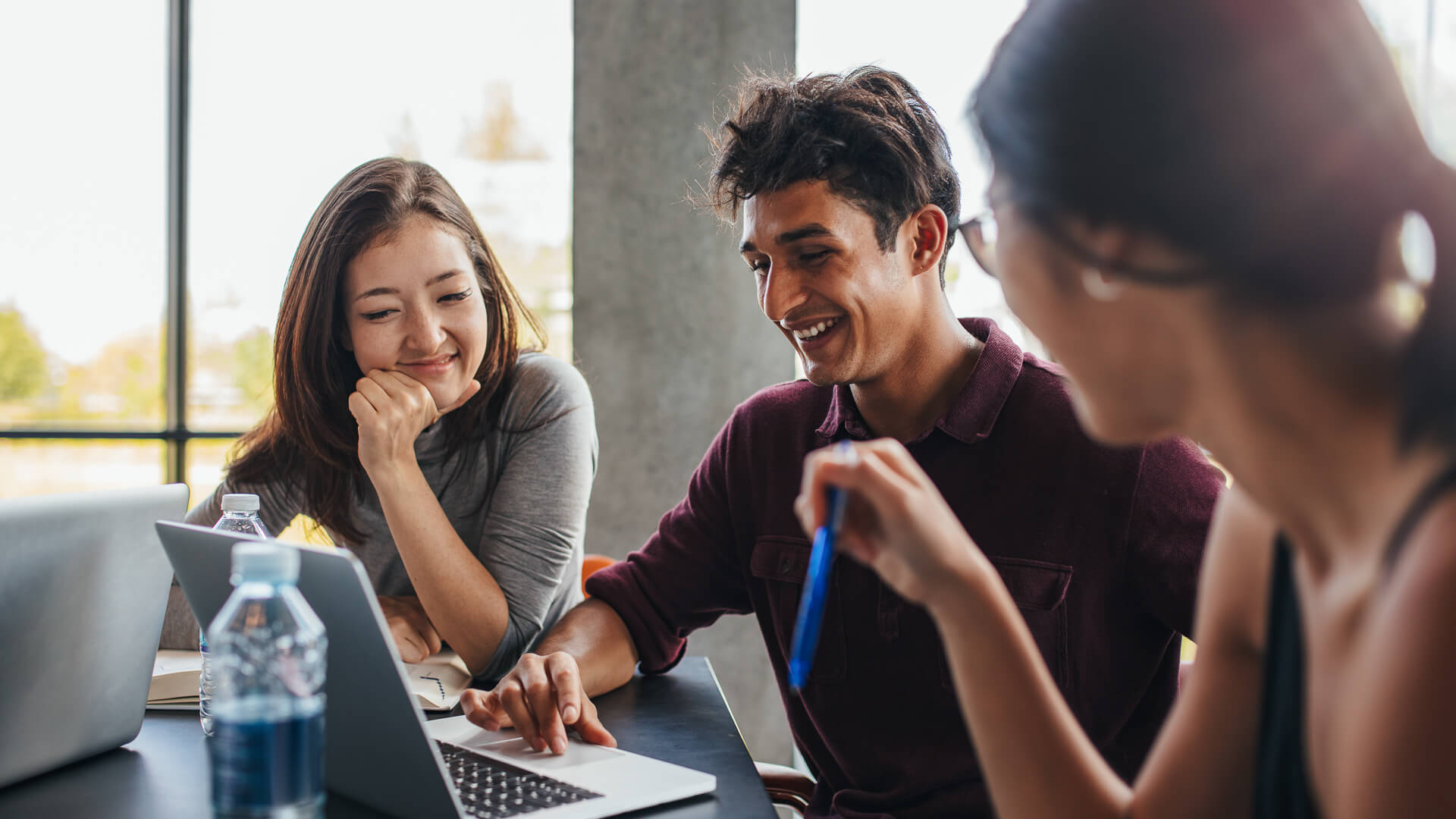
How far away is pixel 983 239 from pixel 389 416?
1065 millimetres

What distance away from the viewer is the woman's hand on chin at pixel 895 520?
2.25 feet

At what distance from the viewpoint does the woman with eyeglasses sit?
0.51 meters

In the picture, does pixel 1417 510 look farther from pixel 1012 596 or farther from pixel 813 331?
pixel 813 331

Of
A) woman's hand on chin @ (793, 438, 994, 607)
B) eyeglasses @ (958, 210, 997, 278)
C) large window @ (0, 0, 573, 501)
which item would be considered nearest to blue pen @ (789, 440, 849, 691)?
woman's hand on chin @ (793, 438, 994, 607)

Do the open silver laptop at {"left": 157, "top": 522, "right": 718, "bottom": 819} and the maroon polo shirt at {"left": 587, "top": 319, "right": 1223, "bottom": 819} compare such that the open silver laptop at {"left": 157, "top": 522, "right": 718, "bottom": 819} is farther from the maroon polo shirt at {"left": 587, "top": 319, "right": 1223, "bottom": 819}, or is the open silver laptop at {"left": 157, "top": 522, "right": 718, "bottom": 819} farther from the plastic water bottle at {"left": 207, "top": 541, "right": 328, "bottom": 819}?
the maroon polo shirt at {"left": 587, "top": 319, "right": 1223, "bottom": 819}

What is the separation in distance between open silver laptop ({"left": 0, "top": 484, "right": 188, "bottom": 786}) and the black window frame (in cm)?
243

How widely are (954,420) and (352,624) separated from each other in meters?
0.83

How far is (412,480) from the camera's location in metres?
1.55

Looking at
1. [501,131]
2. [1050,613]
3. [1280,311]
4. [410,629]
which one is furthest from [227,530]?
[501,131]

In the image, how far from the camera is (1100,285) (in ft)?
1.99

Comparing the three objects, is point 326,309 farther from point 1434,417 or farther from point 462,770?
point 1434,417

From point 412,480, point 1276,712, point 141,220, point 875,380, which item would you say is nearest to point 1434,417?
point 1276,712

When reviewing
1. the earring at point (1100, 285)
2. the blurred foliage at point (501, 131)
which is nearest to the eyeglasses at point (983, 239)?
the earring at point (1100, 285)

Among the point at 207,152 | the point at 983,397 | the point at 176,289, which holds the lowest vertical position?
the point at 983,397
